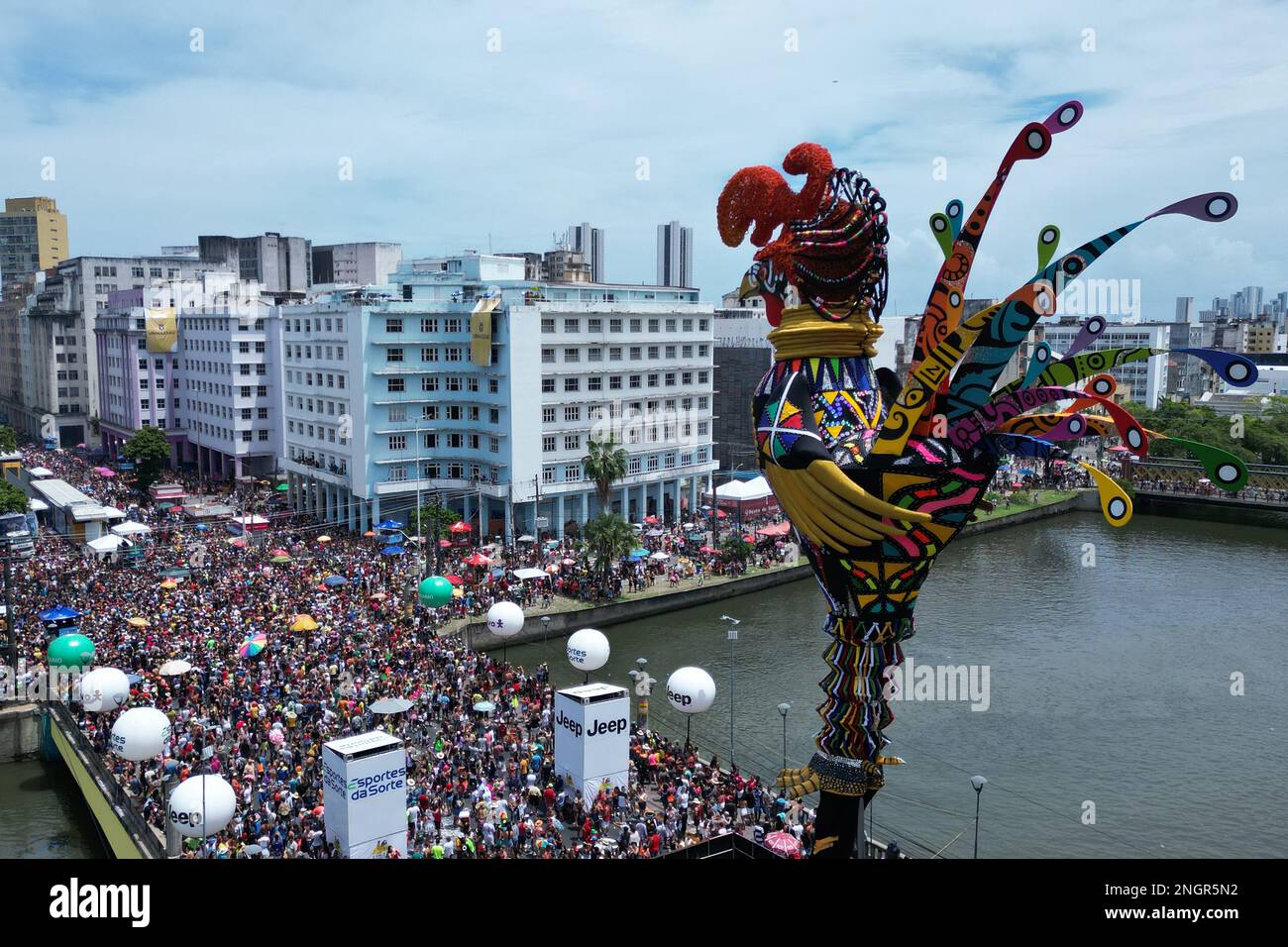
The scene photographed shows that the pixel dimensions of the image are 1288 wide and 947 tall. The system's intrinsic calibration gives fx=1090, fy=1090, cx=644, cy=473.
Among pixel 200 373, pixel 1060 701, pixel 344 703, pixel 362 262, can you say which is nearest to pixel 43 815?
pixel 344 703

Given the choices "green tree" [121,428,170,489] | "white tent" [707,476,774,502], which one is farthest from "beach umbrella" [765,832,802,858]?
"green tree" [121,428,170,489]

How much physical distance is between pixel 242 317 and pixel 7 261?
98189mm

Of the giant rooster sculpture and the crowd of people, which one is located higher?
the giant rooster sculpture

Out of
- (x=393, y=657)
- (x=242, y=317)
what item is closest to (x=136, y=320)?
(x=242, y=317)

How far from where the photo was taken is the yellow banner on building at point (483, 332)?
1799 inches

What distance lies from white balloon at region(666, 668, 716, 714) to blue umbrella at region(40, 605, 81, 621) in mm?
16929

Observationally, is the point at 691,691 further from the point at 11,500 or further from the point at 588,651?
the point at 11,500

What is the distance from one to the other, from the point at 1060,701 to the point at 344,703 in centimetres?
1833

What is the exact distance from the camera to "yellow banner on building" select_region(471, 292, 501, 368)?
45.7 metres

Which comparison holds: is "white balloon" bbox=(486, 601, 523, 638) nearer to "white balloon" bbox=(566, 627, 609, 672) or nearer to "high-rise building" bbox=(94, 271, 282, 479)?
"white balloon" bbox=(566, 627, 609, 672)

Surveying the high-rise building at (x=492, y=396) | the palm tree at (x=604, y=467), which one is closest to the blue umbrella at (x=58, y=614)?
the high-rise building at (x=492, y=396)

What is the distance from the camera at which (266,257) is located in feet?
319

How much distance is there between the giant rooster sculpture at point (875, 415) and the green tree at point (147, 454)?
46.4 metres

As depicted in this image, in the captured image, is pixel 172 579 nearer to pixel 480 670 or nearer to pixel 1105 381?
pixel 480 670
